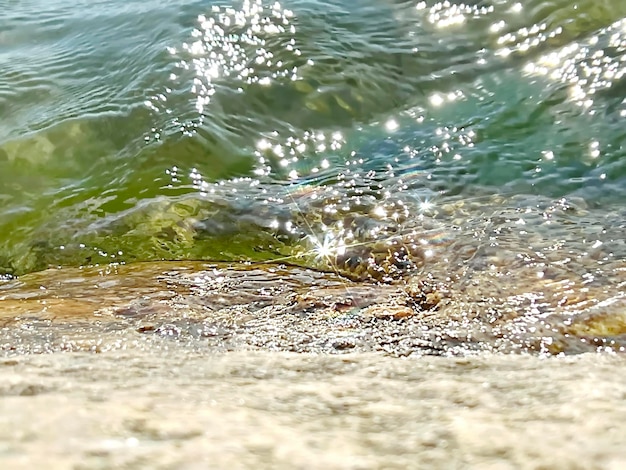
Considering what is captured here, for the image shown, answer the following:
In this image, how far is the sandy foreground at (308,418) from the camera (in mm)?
1106

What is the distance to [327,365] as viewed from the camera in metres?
2.03

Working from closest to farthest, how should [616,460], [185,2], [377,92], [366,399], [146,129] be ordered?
[616,460] → [366,399] → [146,129] → [377,92] → [185,2]

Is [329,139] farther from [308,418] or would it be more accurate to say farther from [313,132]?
[308,418]

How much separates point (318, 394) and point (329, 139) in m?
4.81

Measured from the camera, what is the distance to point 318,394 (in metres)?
1.55

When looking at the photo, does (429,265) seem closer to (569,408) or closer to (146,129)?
(569,408)

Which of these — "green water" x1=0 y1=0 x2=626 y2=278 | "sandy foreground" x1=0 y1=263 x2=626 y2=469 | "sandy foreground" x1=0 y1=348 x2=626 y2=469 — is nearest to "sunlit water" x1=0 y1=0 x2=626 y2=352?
"green water" x1=0 y1=0 x2=626 y2=278

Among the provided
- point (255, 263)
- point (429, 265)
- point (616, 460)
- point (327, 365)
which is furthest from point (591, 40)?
point (616, 460)

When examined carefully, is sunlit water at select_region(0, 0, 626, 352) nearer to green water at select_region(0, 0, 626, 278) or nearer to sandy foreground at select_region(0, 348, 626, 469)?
green water at select_region(0, 0, 626, 278)

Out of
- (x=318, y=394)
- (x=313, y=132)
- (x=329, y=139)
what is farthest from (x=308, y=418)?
(x=313, y=132)

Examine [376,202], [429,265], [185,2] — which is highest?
[185,2]

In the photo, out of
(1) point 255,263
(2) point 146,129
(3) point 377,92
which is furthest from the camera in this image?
(3) point 377,92

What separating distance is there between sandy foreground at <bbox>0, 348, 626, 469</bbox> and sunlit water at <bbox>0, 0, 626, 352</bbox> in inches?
70.7

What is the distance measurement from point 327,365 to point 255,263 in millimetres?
2555
